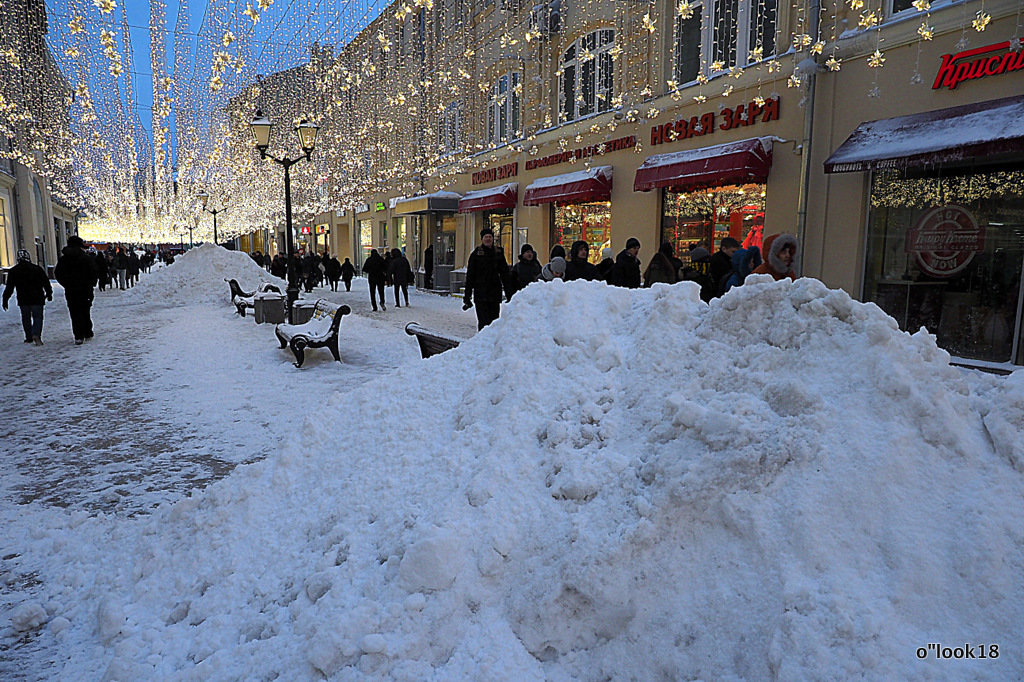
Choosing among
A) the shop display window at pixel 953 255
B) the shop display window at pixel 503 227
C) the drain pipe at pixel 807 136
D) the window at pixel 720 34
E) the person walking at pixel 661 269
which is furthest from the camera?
the shop display window at pixel 503 227

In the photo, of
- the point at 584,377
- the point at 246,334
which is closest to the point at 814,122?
the point at 584,377

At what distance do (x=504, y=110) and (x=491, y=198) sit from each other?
11.3 ft

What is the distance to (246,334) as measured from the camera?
11852mm

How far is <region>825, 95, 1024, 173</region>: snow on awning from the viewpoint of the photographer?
24.0 ft

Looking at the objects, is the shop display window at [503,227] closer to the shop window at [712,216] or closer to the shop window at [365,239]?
the shop window at [712,216]

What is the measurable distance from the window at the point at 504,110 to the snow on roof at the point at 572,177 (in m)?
2.60

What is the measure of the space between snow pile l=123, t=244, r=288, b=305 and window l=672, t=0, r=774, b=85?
47.7 feet

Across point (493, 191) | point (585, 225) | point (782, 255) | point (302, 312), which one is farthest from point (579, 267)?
point (493, 191)

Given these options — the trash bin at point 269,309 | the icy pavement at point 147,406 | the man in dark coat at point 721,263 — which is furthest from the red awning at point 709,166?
the trash bin at point 269,309

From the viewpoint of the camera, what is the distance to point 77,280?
1062cm

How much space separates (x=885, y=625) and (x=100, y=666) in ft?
10.4

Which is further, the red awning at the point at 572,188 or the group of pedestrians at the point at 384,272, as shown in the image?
the group of pedestrians at the point at 384,272

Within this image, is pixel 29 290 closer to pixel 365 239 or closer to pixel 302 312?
pixel 302 312

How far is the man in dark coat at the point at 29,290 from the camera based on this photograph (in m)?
10.4
